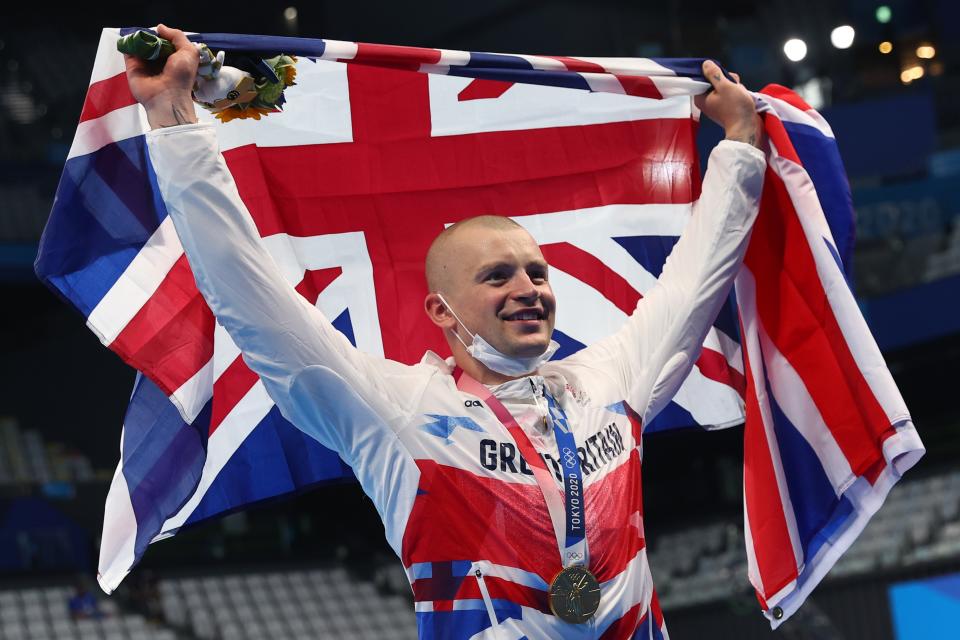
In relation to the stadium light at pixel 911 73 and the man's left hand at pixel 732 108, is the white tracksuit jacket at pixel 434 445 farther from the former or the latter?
the stadium light at pixel 911 73

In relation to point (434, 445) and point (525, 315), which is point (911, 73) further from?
point (434, 445)

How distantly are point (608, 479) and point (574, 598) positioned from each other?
294 mm

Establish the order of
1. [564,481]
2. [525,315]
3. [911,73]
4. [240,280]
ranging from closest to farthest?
[240,280]
[564,481]
[525,315]
[911,73]

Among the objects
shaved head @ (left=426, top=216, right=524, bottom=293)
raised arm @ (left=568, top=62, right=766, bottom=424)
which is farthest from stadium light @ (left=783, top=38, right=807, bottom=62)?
shaved head @ (left=426, top=216, right=524, bottom=293)

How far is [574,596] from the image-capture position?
7.63 ft

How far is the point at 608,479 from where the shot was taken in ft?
8.25

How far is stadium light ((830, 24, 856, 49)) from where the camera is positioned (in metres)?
14.3

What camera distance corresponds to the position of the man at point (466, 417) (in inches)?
91.0

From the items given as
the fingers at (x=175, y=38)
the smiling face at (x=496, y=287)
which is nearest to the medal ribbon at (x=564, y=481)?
the smiling face at (x=496, y=287)

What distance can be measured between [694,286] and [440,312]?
654 millimetres

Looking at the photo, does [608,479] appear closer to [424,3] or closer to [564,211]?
[564,211]

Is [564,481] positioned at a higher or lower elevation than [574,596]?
higher

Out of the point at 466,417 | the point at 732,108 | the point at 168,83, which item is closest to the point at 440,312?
the point at 466,417

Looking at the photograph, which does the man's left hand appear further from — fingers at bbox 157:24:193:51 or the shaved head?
fingers at bbox 157:24:193:51
